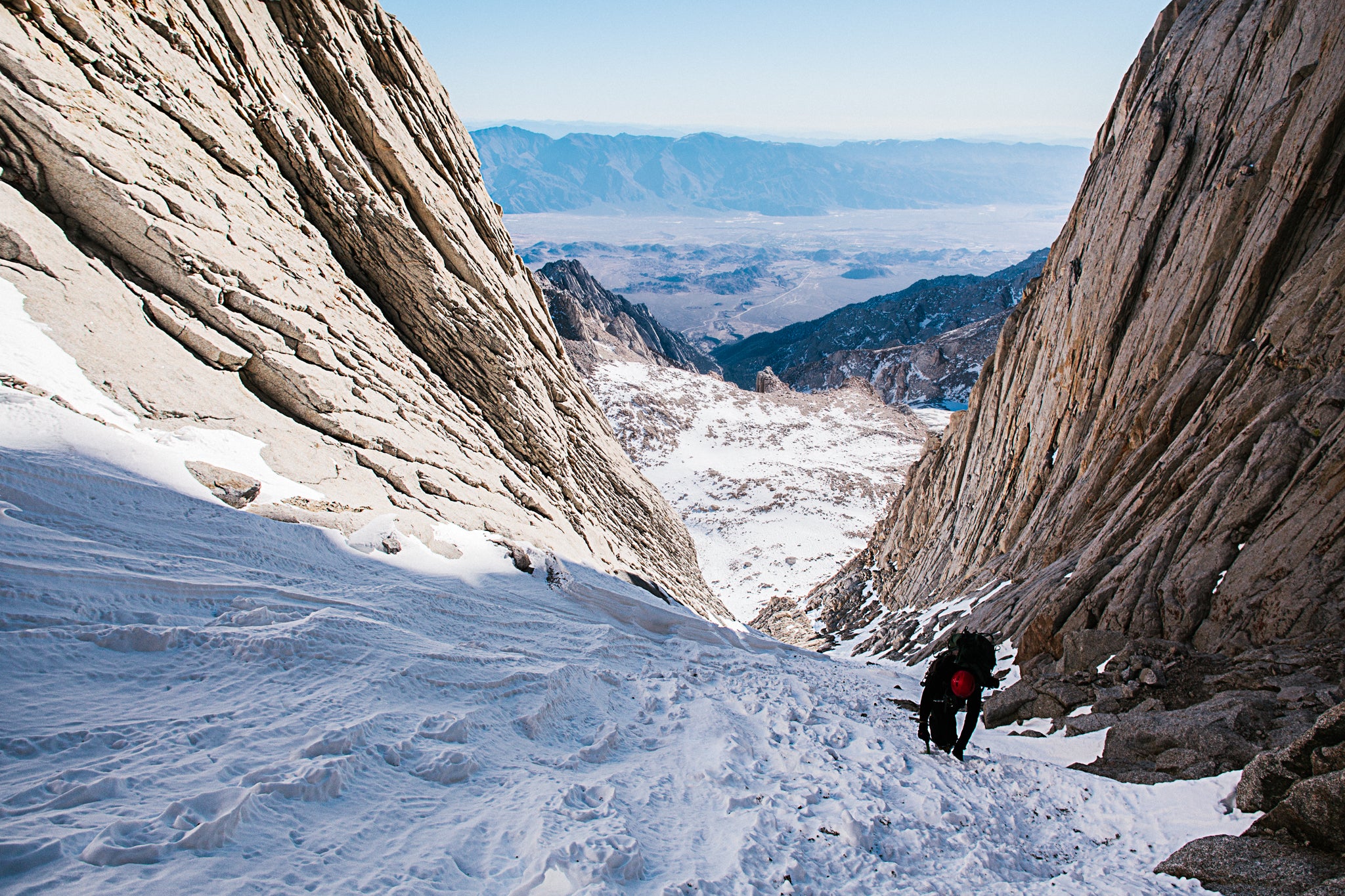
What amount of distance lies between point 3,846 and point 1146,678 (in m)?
11.3

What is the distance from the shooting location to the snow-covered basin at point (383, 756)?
142 inches

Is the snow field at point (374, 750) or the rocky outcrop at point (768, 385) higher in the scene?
the snow field at point (374, 750)

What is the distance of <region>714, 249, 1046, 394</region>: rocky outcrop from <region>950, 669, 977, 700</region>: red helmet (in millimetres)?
137900

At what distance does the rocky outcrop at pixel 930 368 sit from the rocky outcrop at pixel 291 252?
97.8 meters

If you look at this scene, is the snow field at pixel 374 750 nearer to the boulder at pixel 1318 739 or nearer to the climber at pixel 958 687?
the climber at pixel 958 687

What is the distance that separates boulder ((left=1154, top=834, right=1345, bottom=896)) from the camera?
4.41m

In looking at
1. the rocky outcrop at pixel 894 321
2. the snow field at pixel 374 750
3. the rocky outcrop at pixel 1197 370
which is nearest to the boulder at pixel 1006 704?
the snow field at pixel 374 750

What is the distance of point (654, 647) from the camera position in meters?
10.4

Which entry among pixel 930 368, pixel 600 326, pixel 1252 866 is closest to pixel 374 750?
pixel 1252 866

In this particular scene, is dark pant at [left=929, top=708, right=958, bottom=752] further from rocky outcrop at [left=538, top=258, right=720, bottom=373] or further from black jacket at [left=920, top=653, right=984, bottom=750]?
rocky outcrop at [left=538, top=258, right=720, bottom=373]

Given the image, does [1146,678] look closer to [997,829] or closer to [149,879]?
[997,829]

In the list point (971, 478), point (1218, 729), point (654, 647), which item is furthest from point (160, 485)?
point (971, 478)

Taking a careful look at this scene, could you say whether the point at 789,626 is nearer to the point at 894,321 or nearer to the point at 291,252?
the point at 291,252

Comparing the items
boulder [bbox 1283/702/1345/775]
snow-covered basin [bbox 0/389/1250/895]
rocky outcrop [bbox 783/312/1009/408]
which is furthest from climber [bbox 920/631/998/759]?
rocky outcrop [bbox 783/312/1009/408]
